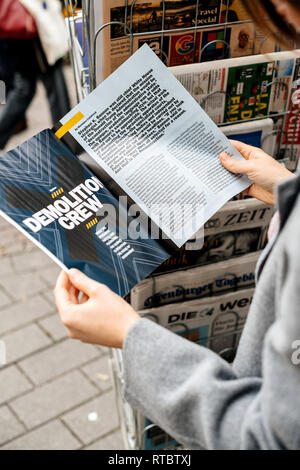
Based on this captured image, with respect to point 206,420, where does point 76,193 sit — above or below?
above

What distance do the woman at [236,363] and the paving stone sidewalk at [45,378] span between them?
47.7 inches

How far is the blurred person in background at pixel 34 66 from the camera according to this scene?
286 centimetres

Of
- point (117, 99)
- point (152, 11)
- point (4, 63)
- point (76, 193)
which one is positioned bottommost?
point (4, 63)

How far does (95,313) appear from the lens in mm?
880

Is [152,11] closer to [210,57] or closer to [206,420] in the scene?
[210,57]

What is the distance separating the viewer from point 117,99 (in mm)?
1095

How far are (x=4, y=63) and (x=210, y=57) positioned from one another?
234 cm

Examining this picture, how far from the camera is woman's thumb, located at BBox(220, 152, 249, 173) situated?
113 centimetres

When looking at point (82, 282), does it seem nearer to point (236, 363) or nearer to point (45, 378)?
point (236, 363)

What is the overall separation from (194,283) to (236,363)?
61cm

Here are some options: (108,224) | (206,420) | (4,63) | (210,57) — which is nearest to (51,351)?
(108,224)

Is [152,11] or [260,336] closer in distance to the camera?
[260,336]

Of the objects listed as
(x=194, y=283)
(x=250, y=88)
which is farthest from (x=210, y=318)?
(x=250, y=88)

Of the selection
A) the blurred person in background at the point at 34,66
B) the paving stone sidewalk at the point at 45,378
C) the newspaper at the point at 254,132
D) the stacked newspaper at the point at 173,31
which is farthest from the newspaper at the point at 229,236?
the blurred person in background at the point at 34,66
